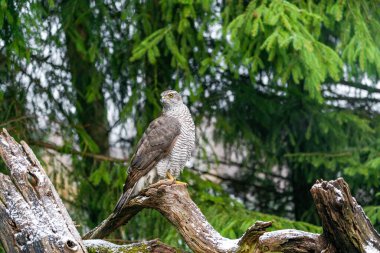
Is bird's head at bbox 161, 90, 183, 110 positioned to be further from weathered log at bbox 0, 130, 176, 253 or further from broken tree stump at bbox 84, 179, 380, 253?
weathered log at bbox 0, 130, 176, 253

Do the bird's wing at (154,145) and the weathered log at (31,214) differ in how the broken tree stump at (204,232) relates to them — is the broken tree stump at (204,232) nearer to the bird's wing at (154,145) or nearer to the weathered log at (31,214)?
the weathered log at (31,214)

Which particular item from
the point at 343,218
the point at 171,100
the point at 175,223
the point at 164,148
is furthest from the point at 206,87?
the point at 343,218

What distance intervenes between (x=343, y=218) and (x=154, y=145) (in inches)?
95.5

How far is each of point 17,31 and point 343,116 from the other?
348cm

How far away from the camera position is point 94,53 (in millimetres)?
8945

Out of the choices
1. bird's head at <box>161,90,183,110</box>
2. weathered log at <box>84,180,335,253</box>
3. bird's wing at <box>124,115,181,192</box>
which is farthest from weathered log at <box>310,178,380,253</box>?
bird's head at <box>161,90,183,110</box>

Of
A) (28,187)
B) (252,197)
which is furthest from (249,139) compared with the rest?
(28,187)

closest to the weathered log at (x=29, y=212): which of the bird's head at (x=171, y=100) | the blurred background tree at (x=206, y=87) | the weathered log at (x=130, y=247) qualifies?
the weathered log at (x=130, y=247)

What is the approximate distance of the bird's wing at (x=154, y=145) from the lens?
6.80 metres

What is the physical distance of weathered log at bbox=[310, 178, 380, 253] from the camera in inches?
186

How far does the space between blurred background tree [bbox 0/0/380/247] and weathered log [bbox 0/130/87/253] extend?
2520 mm

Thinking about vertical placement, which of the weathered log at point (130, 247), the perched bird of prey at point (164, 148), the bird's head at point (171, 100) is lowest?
the weathered log at point (130, 247)

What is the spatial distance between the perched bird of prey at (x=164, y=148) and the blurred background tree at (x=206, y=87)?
1114 mm

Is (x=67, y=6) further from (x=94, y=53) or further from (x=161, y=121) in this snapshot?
A: (x=161, y=121)
